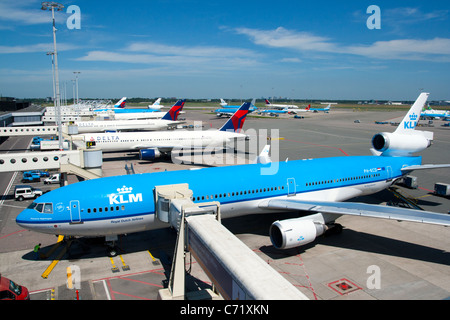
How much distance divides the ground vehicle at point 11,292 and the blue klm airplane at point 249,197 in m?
3.74

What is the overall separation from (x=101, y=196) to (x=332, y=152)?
154 ft

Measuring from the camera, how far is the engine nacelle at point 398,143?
95.5 feet

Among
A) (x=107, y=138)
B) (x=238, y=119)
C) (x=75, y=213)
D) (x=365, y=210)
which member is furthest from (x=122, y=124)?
(x=365, y=210)

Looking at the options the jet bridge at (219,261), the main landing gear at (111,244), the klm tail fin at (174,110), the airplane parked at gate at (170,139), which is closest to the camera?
the jet bridge at (219,261)

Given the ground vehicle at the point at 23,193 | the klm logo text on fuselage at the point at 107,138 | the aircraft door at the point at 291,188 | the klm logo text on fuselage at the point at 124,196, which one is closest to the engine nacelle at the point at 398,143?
the aircraft door at the point at 291,188

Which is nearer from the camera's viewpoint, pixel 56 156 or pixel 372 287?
pixel 372 287

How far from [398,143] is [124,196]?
24644 mm

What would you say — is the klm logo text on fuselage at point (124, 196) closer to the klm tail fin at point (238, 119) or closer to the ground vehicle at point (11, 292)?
the ground vehicle at point (11, 292)

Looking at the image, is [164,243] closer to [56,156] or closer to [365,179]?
[56,156]

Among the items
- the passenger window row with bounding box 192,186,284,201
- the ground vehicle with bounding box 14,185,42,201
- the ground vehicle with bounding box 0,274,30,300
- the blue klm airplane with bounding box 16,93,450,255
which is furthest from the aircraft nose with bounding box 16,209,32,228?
the ground vehicle with bounding box 14,185,42,201

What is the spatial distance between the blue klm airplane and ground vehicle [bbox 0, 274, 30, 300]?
3744 mm

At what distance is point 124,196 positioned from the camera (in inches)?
738
